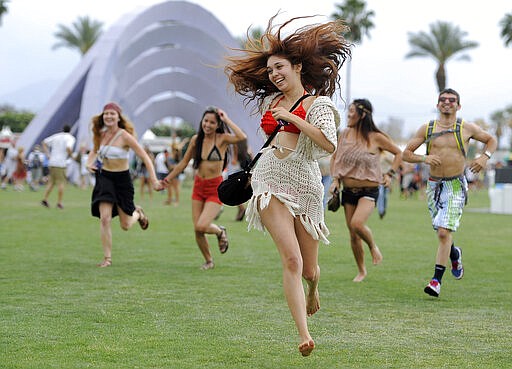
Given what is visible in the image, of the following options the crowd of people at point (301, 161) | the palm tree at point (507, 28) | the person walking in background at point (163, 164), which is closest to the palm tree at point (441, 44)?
the palm tree at point (507, 28)

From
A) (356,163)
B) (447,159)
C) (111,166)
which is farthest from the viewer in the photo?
(111,166)

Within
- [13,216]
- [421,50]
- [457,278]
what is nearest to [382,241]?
[457,278]

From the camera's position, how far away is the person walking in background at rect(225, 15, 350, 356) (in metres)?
5.75

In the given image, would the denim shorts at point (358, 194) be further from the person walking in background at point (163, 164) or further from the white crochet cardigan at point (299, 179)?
the person walking in background at point (163, 164)

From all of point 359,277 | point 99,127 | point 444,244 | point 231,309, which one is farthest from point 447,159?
point 99,127

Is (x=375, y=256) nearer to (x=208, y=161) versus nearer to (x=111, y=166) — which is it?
(x=208, y=161)

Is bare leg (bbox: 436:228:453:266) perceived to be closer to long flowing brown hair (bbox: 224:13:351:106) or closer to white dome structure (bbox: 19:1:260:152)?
long flowing brown hair (bbox: 224:13:351:106)

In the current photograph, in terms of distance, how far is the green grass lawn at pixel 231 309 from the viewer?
231 inches

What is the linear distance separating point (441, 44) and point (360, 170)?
5093 centimetres

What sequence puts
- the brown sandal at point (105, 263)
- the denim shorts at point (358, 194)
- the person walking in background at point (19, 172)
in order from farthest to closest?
the person walking in background at point (19, 172)
the brown sandal at point (105, 263)
the denim shorts at point (358, 194)

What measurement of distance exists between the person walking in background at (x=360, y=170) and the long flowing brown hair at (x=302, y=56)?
379 centimetres

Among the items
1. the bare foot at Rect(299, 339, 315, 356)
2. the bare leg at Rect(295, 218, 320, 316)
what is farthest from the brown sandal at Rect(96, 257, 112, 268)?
the bare foot at Rect(299, 339, 315, 356)

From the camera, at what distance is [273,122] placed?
599 cm

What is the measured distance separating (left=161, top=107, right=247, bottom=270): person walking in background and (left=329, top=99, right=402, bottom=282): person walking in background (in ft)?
3.96
